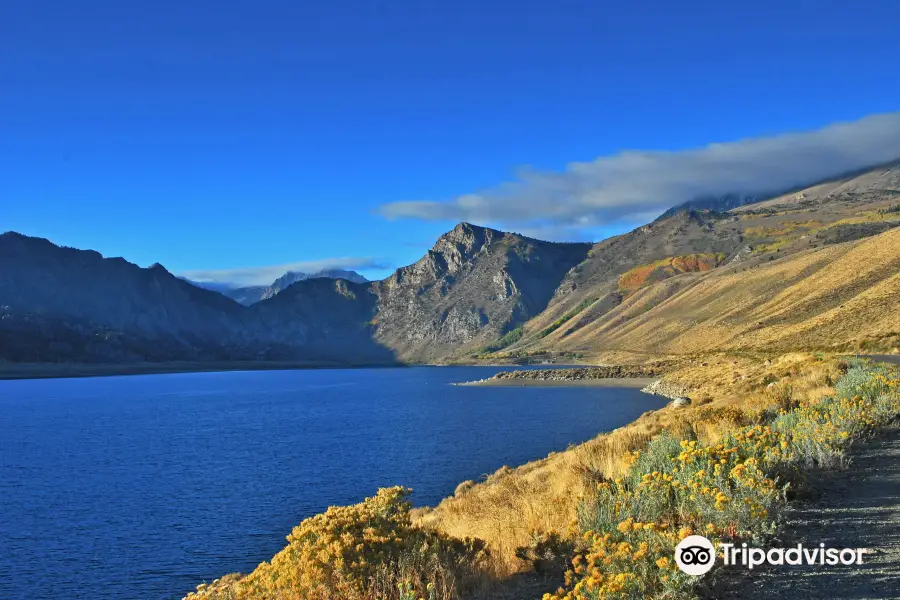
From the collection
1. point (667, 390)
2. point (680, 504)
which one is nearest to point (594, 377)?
point (667, 390)

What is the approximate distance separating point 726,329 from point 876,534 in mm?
155344

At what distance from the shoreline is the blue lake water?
72.7 feet

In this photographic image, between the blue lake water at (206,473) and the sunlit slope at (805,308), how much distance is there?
33.4m

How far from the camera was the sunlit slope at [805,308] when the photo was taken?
85750 millimetres

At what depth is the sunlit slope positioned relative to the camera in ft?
281

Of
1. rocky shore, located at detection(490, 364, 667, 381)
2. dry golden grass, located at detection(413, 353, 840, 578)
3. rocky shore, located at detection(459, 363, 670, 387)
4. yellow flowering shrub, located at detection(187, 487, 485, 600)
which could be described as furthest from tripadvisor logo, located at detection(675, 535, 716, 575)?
rocky shore, located at detection(490, 364, 667, 381)

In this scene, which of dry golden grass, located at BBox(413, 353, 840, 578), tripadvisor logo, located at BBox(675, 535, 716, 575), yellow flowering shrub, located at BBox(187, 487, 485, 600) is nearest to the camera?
tripadvisor logo, located at BBox(675, 535, 716, 575)

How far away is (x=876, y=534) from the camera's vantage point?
7.94m

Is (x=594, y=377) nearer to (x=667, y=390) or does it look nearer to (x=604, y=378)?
(x=604, y=378)

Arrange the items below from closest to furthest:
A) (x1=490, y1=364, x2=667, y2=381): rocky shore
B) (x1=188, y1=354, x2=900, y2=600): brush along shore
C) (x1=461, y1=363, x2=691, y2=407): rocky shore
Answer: (x1=188, y1=354, x2=900, y2=600): brush along shore < (x1=461, y1=363, x2=691, y2=407): rocky shore < (x1=490, y1=364, x2=667, y2=381): rocky shore

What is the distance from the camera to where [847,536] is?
799cm

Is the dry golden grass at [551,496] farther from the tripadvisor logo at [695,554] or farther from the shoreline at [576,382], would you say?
the shoreline at [576,382]

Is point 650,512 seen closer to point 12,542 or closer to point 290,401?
point 12,542

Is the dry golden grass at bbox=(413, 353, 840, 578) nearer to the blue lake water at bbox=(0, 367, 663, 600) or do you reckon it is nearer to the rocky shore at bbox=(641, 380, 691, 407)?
the blue lake water at bbox=(0, 367, 663, 600)
